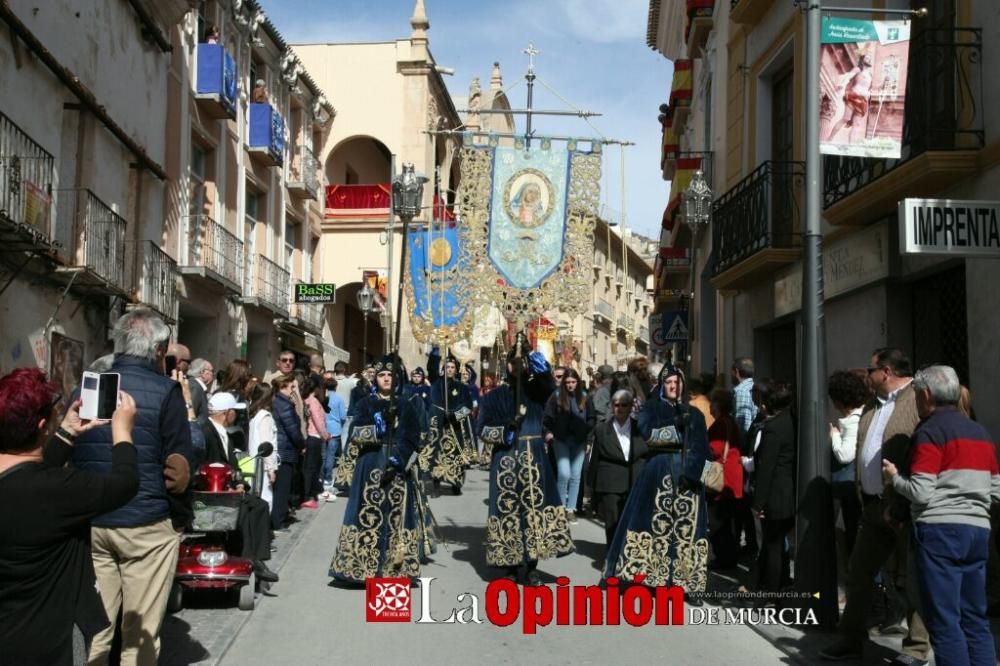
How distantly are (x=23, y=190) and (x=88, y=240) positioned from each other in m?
2.70

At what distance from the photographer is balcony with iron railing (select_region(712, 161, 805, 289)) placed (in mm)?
15078

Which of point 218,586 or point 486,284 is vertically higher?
point 486,284

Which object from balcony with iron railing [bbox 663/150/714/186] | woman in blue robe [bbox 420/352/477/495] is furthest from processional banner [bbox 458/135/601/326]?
balcony with iron railing [bbox 663/150/714/186]

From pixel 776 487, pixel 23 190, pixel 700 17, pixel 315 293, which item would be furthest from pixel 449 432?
pixel 315 293

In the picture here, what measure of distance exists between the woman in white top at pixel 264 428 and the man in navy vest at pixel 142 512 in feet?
17.1

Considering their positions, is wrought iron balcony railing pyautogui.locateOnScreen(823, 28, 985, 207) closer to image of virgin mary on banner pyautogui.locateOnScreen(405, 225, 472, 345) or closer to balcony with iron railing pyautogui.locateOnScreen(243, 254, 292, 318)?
image of virgin mary on banner pyautogui.locateOnScreen(405, 225, 472, 345)

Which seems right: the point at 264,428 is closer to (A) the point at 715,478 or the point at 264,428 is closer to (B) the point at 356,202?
(A) the point at 715,478

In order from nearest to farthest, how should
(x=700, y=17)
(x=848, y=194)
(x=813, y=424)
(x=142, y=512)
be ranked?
1. (x=142, y=512)
2. (x=813, y=424)
3. (x=848, y=194)
4. (x=700, y=17)

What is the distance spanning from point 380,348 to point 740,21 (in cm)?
2576

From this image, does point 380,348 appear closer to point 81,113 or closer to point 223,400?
point 81,113

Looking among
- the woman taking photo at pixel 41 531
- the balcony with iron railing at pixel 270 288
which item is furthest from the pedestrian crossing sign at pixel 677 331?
the woman taking photo at pixel 41 531

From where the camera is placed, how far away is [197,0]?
2048 cm

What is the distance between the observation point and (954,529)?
595 centimetres

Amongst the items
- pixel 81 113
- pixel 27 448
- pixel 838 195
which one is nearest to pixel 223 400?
pixel 27 448
